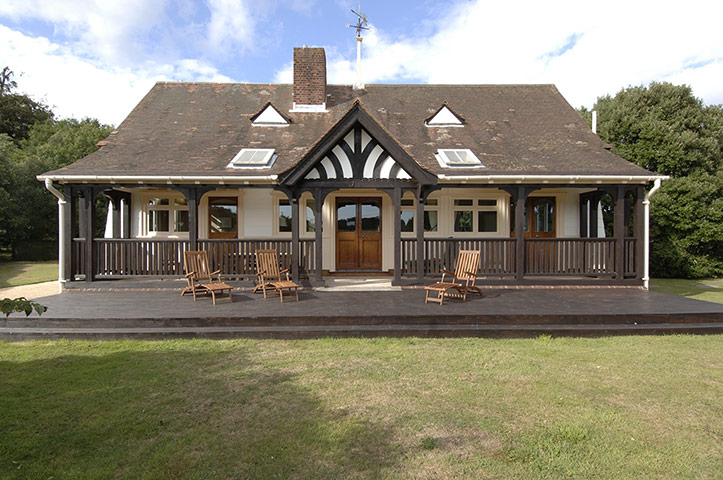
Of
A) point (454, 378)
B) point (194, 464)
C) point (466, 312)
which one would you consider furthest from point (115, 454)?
point (466, 312)

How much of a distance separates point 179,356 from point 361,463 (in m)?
3.36

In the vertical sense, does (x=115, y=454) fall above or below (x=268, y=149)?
below

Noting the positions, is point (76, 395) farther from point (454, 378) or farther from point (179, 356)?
point (454, 378)

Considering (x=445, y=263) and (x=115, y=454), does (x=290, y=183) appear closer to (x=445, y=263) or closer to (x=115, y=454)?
(x=445, y=263)

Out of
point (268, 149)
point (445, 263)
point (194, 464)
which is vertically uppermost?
point (268, 149)

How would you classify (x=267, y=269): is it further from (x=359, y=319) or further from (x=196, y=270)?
(x=359, y=319)

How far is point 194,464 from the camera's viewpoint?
9.13 ft

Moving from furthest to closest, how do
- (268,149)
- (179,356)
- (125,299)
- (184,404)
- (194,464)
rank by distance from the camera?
(268,149) < (125,299) < (179,356) < (184,404) < (194,464)

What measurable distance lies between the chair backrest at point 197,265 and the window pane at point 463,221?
24.0 ft

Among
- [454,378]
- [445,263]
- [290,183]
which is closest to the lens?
[454,378]

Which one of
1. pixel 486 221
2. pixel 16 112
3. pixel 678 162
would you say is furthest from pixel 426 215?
pixel 16 112

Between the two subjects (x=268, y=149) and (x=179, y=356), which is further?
(x=268, y=149)

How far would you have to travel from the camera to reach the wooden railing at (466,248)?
9.95m

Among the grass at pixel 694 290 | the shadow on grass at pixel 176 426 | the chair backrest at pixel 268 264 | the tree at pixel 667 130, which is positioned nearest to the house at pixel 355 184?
the chair backrest at pixel 268 264
